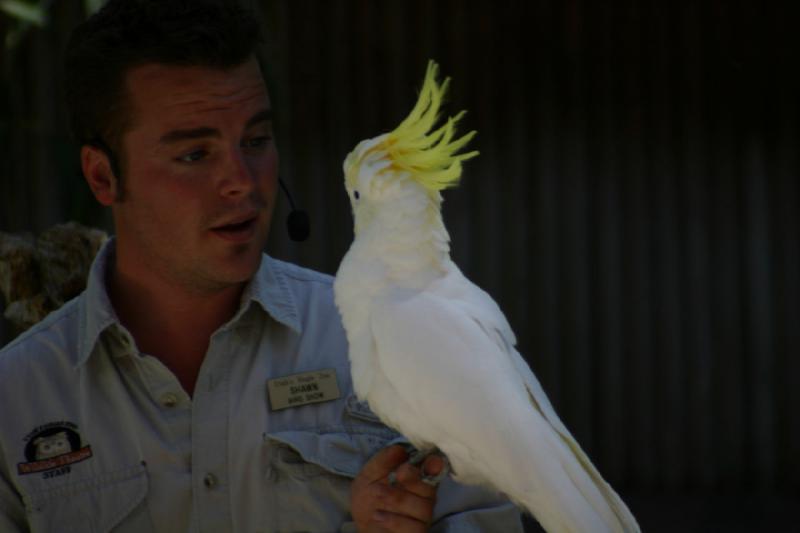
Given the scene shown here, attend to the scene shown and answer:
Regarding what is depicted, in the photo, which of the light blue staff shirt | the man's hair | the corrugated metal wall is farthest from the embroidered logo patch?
the corrugated metal wall

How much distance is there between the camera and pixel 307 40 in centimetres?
413

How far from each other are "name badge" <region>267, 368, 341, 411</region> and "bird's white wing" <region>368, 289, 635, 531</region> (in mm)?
231

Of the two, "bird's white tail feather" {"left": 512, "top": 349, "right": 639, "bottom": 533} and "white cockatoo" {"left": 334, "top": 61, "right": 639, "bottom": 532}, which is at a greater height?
"white cockatoo" {"left": 334, "top": 61, "right": 639, "bottom": 532}

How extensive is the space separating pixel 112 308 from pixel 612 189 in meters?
2.60

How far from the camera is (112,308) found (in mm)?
1975

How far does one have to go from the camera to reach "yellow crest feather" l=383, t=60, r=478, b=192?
1.72 metres

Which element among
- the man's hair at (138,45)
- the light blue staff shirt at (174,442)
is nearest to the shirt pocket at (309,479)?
the light blue staff shirt at (174,442)

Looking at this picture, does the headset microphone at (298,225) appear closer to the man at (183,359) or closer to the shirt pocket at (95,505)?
the man at (183,359)

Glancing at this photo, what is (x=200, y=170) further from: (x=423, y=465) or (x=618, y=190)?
(x=618, y=190)

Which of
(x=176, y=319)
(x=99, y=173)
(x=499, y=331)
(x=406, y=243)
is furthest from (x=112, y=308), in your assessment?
(x=499, y=331)

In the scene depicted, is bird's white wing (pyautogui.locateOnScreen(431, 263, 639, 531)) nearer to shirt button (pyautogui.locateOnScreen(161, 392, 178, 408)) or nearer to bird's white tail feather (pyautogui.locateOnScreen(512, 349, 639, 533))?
bird's white tail feather (pyautogui.locateOnScreen(512, 349, 639, 533))

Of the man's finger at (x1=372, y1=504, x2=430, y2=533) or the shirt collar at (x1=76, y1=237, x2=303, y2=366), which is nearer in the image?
the man's finger at (x1=372, y1=504, x2=430, y2=533)

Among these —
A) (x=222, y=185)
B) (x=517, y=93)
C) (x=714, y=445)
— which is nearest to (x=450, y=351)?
(x=222, y=185)

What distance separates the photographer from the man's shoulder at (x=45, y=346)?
1932mm
